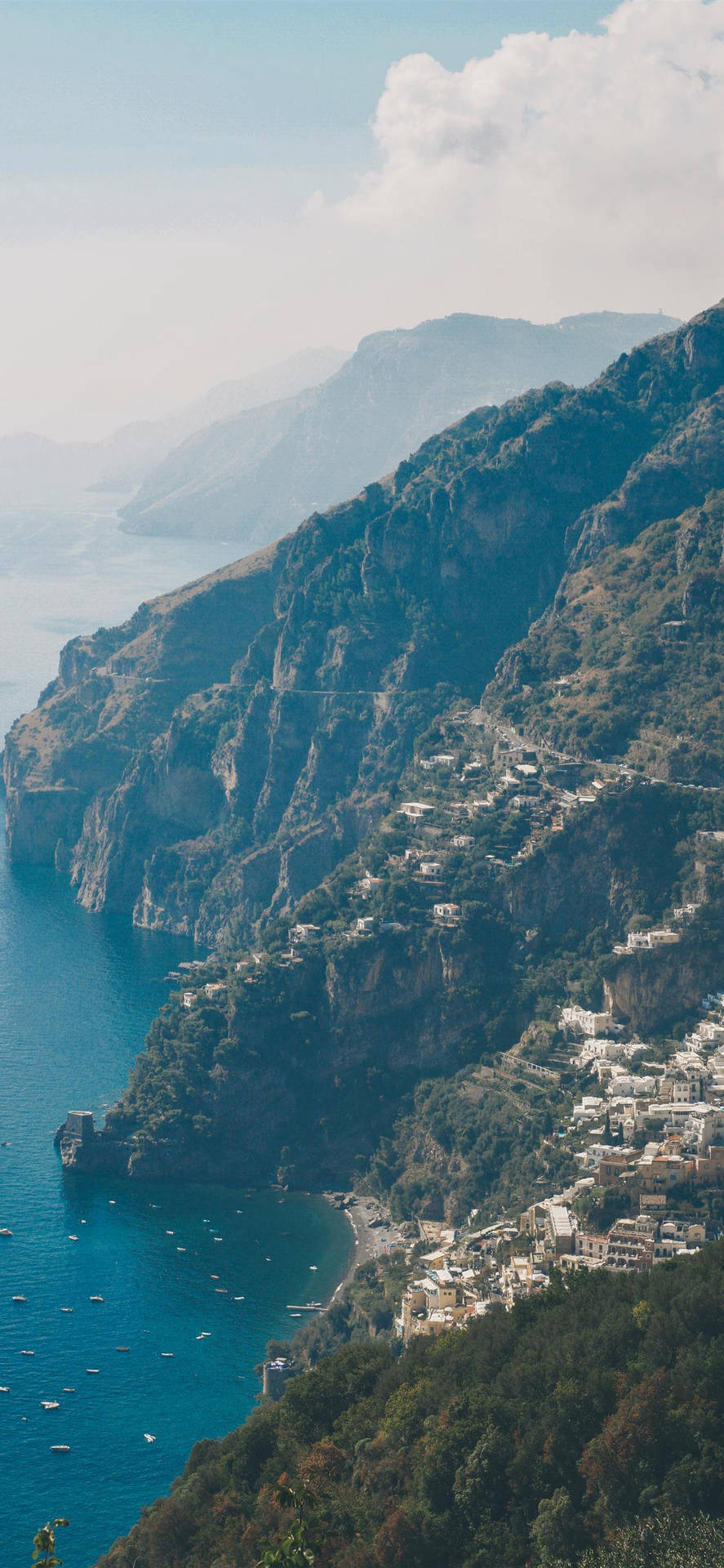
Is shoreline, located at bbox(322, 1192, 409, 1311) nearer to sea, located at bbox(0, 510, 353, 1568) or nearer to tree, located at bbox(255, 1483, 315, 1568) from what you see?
sea, located at bbox(0, 510, 353, 1568)

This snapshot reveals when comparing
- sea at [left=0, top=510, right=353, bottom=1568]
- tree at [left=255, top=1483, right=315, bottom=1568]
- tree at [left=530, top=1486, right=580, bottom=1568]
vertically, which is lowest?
sea at [left=0, top=510, right=353, bottom=1568]

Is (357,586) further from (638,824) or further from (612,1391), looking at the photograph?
(612,1391)

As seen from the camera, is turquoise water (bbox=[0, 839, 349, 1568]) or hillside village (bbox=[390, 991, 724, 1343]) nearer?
turquoise water (bbox=[0, 839, 349, 1568])

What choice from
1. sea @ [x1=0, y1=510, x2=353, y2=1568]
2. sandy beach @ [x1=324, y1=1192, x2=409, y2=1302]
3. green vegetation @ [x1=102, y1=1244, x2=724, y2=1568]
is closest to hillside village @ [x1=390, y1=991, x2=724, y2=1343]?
sandy beach @ [x1=324, y1=1192, x2=409, y2=1302]

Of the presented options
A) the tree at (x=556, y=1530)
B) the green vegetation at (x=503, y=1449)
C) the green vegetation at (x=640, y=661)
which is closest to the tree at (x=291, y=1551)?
the green vegetation at (x=503, y=1449)

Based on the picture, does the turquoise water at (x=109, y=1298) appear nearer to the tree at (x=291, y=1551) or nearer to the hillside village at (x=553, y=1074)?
the hillside village at (x=553, y=1074)
